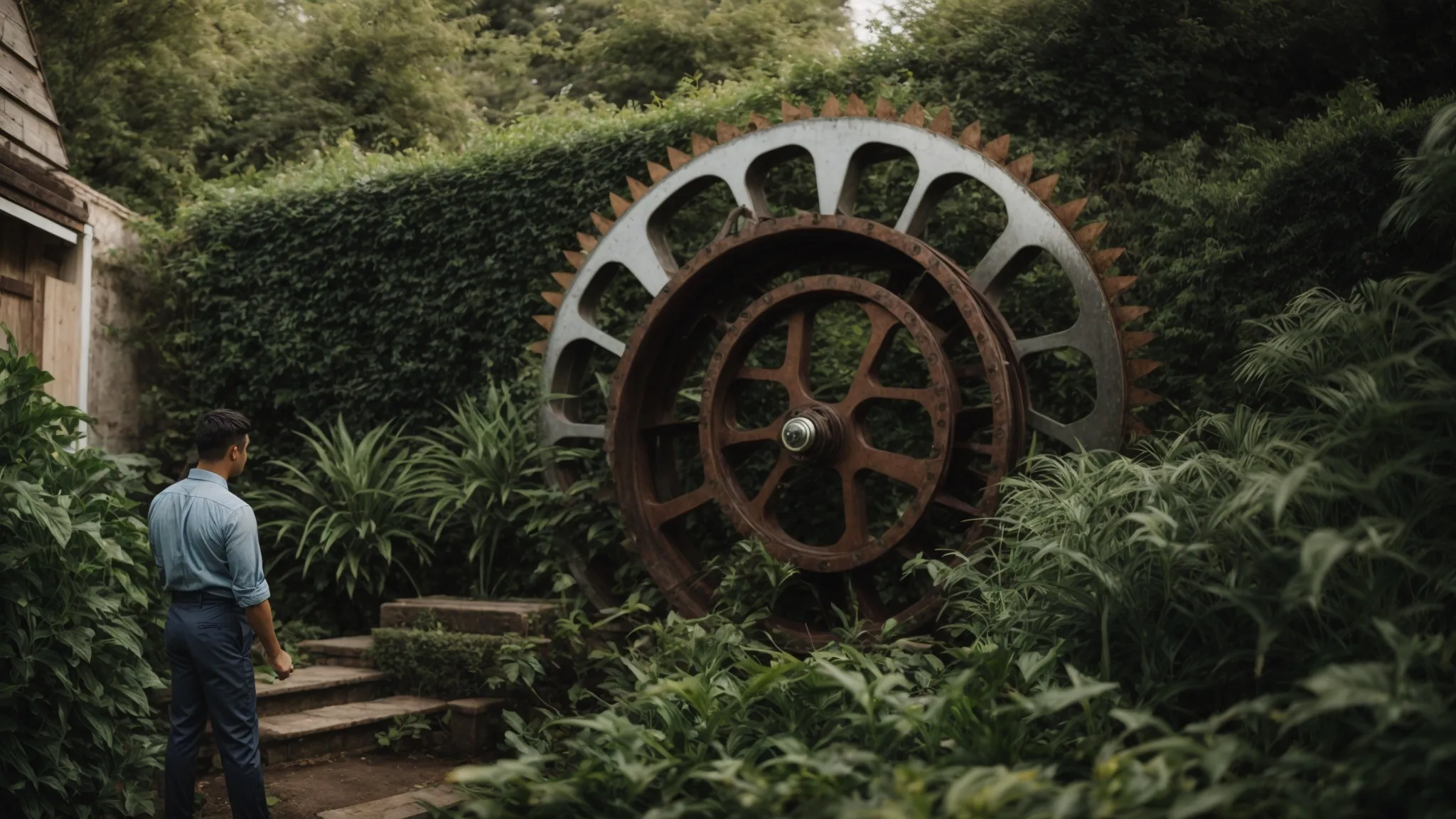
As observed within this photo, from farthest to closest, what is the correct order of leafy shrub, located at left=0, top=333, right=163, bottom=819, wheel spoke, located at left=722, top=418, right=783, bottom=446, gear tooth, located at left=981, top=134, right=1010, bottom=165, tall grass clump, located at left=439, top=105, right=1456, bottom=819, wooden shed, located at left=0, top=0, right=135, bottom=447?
wooden shed, located at left=0, top=0, right=135, bottom=447
wheel spoke, located at left=722, top=418, right=783, bottom=446
gear tooth, located at left=981, top=134, right=1010, bottom=165
leafy shrub, located at left=0, top=333, right=163, bottom=819
tall grass clump, located at left=439, top=105, right=1456, bottom=819

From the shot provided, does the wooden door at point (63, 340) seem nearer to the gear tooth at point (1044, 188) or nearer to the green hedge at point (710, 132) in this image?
the green hedge at point (710, 132)

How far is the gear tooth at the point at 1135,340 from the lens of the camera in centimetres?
447

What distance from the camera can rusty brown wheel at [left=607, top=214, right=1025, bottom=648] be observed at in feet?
15.2

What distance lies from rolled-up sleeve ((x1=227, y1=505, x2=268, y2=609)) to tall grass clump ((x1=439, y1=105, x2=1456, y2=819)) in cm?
93

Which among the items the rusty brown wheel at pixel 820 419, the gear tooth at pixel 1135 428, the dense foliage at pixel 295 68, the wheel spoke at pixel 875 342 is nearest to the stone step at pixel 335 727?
the rusty brown wheel at pixel 820 419

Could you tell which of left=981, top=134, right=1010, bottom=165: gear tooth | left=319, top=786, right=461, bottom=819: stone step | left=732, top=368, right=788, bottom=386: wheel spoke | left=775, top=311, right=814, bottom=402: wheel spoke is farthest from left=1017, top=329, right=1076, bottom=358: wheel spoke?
left=319, top=786, right=461, bottom=819: stone step

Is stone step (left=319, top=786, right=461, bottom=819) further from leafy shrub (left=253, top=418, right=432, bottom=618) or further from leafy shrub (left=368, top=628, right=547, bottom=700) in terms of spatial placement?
leafy shrub (left=253, top=418, right=432, bottom=618)

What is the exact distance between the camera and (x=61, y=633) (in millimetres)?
3393

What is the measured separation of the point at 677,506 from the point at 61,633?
2745 millimetres

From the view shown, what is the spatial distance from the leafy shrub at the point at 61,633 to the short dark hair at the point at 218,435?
46cm

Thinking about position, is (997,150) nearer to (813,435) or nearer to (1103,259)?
(1103,259)

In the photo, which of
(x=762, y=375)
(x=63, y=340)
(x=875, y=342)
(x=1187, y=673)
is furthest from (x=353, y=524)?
(x=1187, y=673)

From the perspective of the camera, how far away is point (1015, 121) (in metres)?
5.73

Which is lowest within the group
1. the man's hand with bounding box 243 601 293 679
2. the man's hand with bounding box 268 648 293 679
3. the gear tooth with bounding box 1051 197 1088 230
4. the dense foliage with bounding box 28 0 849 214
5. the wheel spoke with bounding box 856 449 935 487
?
the man's hand with bounding box 268 648 293 679
